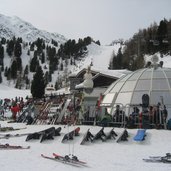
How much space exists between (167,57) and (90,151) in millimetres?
53597

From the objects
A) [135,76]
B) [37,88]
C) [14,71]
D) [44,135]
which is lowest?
Answer: [44,135]

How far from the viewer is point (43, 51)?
6152 inches

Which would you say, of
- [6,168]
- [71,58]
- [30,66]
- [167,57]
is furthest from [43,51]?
[6,168]

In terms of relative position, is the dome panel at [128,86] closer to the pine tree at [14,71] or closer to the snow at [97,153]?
the snow at [97,153]

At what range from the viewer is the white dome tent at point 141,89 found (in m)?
18.8

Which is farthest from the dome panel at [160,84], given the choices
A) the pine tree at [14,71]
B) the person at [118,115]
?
the pine tree at [14,71]

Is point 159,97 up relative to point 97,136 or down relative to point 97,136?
up

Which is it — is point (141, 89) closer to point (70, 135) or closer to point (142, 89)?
point (142, 89)

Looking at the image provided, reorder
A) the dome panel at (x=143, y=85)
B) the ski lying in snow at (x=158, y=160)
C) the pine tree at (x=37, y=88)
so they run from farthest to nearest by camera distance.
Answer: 1. the pine tree at (x=37, y=88)
2. the dome panel at (x=143, y=85)
3. the ski lying in snow at (x=158, y=160)

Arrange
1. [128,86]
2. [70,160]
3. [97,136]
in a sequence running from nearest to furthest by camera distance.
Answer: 1. [70,160]
2. [97,136]
3. [128,86]

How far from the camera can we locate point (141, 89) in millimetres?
19609

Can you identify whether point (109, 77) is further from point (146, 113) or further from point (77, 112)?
point (146, 113)

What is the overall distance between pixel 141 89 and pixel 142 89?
2.3 inches

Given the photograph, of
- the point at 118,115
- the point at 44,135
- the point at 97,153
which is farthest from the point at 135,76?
the point at 97,153
